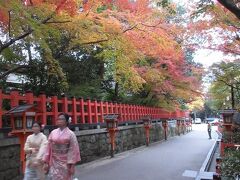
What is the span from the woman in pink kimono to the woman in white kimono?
38 cm

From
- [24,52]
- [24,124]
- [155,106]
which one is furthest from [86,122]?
[155,106]

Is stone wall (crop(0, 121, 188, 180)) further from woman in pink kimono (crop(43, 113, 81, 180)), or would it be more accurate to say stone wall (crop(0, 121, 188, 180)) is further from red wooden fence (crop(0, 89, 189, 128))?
woman in pink kimono (crop(43, 113, 81, 180))

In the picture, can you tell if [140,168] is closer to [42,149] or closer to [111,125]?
[111,125]

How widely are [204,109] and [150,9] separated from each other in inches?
3207

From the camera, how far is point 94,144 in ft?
53.3

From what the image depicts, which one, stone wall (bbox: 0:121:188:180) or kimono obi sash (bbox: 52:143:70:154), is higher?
kimono obi sash (bbox: 52:143:70:154)

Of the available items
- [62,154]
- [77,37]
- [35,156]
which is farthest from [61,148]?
[77,37]

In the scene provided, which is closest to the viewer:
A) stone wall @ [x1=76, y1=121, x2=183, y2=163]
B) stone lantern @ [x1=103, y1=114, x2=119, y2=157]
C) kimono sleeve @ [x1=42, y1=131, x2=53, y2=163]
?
kimono sleeve @ [x1=42, y1=131, x2=53, y2=163]

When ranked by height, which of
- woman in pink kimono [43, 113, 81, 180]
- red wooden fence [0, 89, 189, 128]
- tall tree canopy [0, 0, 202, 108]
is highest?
tall tree canopy [0, 0, 202, 108]

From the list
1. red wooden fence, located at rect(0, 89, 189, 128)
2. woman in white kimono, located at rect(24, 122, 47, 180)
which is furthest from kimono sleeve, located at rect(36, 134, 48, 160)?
red wooden fence, located at rect(0, 89, 189, 128)

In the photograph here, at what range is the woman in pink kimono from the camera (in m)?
7.09

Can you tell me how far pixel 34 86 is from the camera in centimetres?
1653

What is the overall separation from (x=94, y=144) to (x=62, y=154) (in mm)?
9155

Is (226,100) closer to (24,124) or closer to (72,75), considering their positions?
(72,75)
